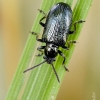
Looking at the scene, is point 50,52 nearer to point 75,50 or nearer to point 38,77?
point 38,77

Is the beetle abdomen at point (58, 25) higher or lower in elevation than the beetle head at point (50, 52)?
higher

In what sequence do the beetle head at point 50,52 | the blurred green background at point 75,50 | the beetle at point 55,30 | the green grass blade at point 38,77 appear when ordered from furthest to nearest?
1. the blurred green background at point 75,50
2. the beetle head at point 50,52
3. the beetle at point 55,30
4. the green grass blade at point 38,77

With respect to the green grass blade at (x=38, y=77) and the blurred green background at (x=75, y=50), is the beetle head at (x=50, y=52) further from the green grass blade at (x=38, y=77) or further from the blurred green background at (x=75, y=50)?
the blurred green background at (x=75, y=50)

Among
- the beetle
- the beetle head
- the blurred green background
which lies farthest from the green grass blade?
the blurred green background

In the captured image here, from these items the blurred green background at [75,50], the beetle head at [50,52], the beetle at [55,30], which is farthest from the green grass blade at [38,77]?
the blurred green background at [75,50]

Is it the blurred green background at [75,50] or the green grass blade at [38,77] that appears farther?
the blurred green background at [75,50]

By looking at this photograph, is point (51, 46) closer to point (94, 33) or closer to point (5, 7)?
point (94, 33)
